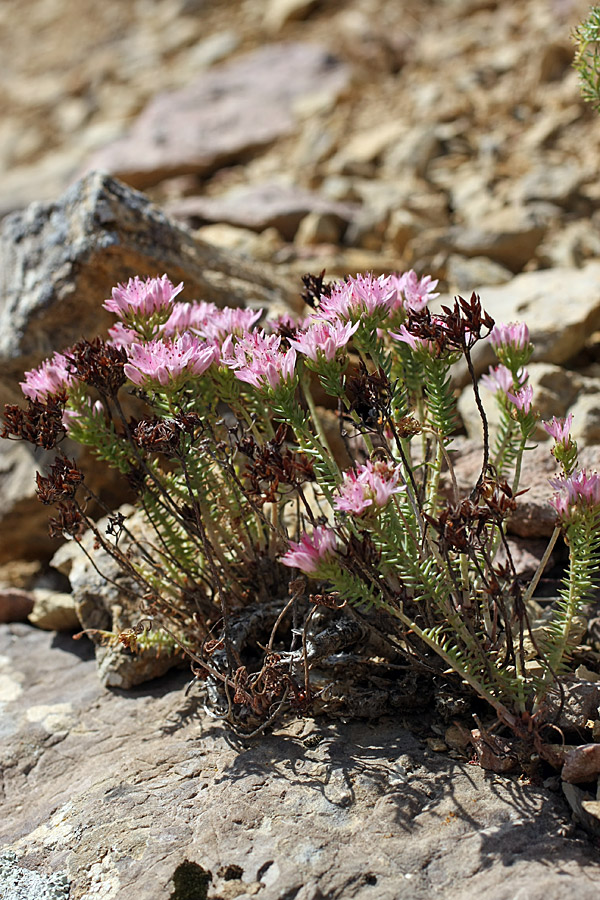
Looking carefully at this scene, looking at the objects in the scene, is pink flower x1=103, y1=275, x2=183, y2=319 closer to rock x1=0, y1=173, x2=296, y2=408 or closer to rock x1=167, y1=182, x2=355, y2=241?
rock x1=0, y1=173, x2=296, y2=408

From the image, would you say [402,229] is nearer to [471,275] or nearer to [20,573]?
[471,275]

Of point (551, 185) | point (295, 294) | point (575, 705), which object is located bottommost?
point (575, 705)

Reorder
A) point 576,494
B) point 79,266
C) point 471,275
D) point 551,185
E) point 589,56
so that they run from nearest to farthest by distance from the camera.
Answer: point 576,494, point 589,56, point 79,266, point 471,275, point 551,185

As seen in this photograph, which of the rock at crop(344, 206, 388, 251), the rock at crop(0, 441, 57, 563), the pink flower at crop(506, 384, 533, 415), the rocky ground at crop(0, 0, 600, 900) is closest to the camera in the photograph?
the rocky ground at crop(0, 0, 600, 900)

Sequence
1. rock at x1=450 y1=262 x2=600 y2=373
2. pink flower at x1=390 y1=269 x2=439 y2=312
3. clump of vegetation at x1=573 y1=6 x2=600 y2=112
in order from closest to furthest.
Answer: pink flower at x1=390 y1=269 x2=439 y2=312
clump of vegetation at x1=573 y1=6 x2=600 y2=112
rock at x1=450 y1=262 x2=600 y2=373

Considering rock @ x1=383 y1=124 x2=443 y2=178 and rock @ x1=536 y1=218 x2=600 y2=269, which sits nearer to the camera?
rock @ x1=536 y1=218 x2=600 y2=269

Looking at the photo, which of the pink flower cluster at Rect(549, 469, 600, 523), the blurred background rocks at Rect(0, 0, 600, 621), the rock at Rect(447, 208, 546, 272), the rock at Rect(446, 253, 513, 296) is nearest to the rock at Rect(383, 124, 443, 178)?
the blurred background rocks at Rect(0, 0, 600, 621)

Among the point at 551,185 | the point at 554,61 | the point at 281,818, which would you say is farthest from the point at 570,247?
the point at 281,818
